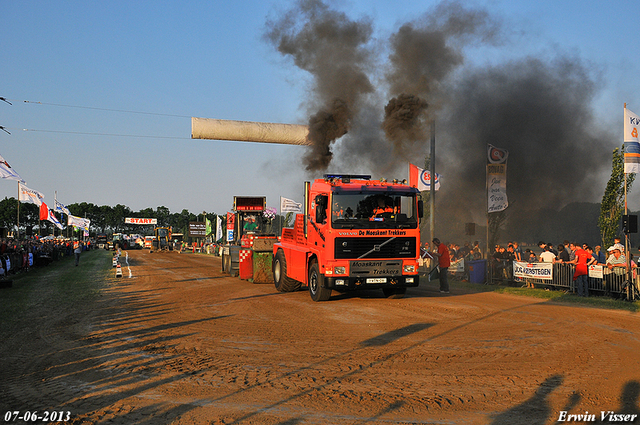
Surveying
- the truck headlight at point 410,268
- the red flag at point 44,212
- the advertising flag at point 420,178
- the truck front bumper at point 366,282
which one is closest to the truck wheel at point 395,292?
the truck front bumper at point 366,282

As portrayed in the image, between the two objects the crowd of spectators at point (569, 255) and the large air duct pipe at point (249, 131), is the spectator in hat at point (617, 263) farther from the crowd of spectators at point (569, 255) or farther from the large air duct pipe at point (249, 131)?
the large air duct pipe at point (249, 131)

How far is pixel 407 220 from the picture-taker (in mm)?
13102

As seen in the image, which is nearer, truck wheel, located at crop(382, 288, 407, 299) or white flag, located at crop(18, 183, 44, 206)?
truck wheel, located at crop(382, 288, 407, 299)

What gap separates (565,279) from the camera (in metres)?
15.9

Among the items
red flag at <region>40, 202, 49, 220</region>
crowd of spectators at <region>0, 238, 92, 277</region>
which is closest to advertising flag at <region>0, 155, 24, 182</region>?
crowd of spectators at <region>0, 238, 92, 277</region>

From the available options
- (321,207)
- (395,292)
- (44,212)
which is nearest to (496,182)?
(395,292)

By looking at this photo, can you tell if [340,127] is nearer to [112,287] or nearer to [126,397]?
[112,287]

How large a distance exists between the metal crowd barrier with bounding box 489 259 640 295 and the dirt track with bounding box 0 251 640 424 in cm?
259

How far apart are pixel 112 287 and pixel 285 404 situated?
14572 mm

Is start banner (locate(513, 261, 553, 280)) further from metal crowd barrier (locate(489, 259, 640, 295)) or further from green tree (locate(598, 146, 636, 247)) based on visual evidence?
green tree (locate(598, 146, 636, 247))

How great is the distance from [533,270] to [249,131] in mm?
11697

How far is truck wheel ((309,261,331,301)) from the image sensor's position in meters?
13.1

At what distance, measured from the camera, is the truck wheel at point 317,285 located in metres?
13.1

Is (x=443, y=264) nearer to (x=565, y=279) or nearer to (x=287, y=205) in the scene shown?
(x=565, y=279)
